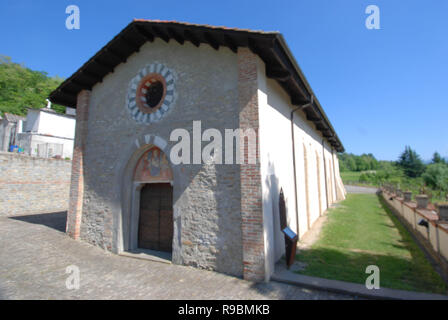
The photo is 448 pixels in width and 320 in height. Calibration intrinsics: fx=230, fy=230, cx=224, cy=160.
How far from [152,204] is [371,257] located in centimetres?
626

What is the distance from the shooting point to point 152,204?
703 cm

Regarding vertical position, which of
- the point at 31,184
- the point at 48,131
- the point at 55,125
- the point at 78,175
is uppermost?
the point at 55,125

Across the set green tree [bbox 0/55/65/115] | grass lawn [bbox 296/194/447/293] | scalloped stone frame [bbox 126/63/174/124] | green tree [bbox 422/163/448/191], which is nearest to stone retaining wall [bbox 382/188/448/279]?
grass lawn [bbox 296/194/447/293]

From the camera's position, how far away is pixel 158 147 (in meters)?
6.52

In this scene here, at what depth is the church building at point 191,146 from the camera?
5.05 meters

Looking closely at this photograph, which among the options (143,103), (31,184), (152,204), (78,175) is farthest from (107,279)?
(31,184)

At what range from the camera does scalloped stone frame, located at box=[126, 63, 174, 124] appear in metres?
6.48

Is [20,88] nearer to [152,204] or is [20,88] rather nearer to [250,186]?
[152,204]

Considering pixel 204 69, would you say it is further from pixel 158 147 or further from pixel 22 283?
pixel 22 283

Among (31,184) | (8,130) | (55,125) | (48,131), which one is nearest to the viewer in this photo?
(31,184)
